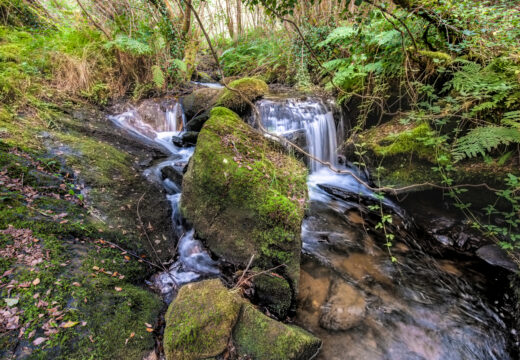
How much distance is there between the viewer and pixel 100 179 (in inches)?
144

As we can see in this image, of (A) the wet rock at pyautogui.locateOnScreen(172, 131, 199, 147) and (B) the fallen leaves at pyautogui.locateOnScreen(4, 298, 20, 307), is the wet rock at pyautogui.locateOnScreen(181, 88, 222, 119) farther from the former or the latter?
(B) the fallen leaves at pyautogui.locateOnScreen(4, 298, 20, 307)

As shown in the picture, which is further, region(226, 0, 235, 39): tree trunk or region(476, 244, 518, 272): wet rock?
region(226, 0, 235, 39): tree trunk

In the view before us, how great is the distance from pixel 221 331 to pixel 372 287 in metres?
2.16

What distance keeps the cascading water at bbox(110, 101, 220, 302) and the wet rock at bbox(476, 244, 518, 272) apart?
3.84m

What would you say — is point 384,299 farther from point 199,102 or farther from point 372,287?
point 199,102

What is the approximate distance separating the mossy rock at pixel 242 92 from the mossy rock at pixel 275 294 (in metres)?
→ 4.29

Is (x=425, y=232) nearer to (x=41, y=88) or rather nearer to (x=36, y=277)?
(x=36, y=277)

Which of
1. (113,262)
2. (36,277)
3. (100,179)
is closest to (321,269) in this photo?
(113,262)

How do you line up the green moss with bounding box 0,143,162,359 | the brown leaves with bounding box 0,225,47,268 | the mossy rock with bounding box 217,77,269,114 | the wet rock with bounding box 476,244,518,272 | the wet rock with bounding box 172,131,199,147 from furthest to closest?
the wet rock with bounding box 172,131,199,147 → the mossy rock with bounding box 217,77,269,114 → the wet rock with bounding box 476,244,518,272 → the brown leaves with bounding box 0,225,47,268 → the green moss with bounding box 0,143,162,359

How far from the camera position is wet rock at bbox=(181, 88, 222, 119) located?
6352 mm

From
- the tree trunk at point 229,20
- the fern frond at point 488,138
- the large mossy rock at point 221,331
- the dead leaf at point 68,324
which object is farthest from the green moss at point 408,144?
the tree trunk at point 229,20

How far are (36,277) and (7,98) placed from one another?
4368 millimetres

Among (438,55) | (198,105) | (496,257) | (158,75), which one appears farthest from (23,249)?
(438,55)

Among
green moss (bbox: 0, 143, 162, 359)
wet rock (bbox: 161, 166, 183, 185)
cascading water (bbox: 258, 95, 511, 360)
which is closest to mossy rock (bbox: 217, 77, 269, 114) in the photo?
wet rock (bbox: 161, 166, 183, 185)
